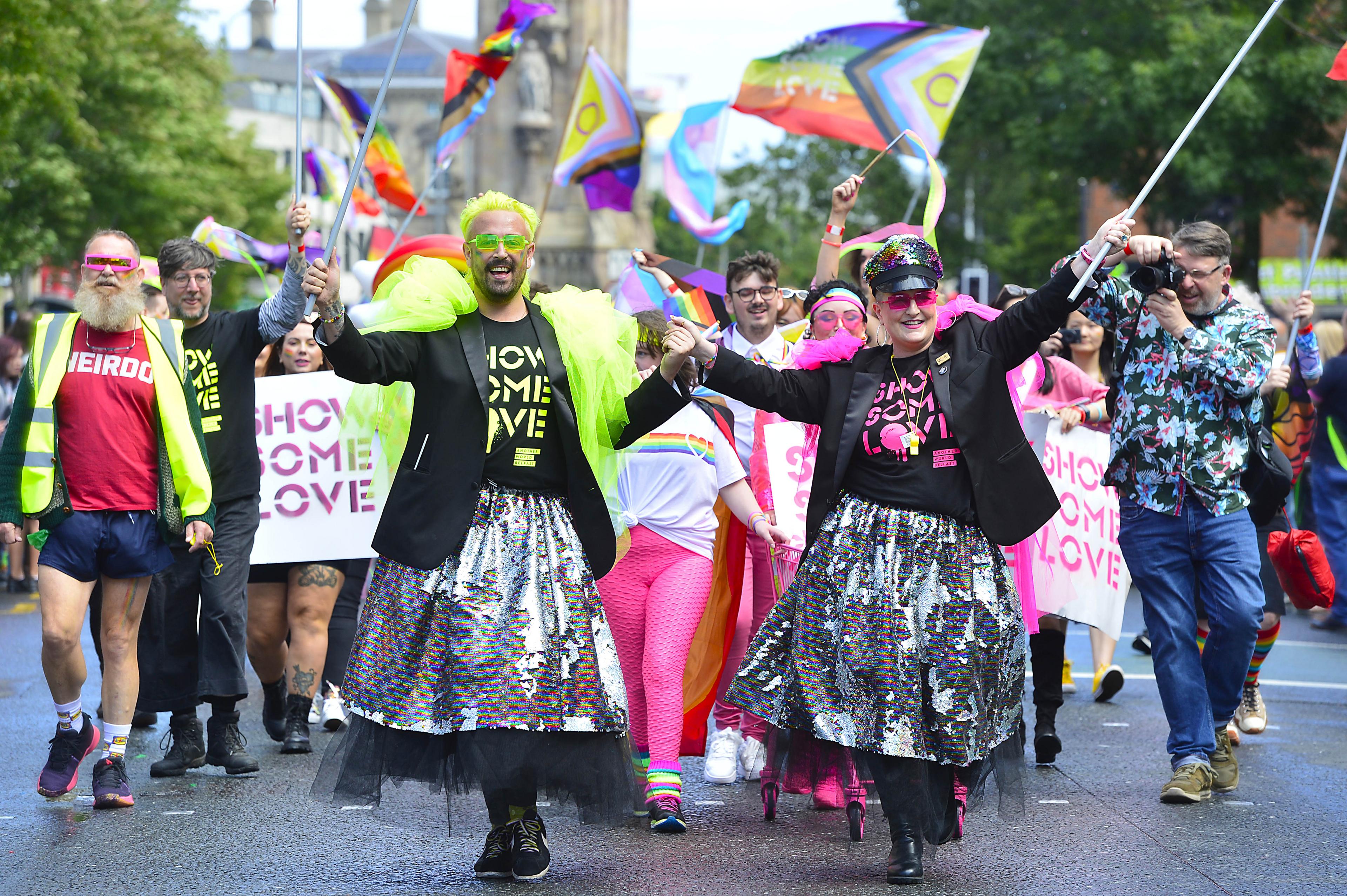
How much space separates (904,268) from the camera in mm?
5531

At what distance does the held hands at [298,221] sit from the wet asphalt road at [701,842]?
1826 mm

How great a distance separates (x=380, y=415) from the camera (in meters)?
5.70

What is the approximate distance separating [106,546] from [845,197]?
3.46 meters

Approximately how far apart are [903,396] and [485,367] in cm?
138

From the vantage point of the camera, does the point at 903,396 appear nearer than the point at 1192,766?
Yes

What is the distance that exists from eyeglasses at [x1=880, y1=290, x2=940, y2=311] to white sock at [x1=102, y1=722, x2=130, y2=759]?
3.34m

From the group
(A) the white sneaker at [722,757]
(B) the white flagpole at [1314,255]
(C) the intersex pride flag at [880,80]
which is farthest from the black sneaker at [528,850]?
(C) the intersex pride flag at [880,80]

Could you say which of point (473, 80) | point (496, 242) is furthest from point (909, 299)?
point (473, 80)

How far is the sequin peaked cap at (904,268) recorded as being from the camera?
218 inches

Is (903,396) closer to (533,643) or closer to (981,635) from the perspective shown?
(981,635)

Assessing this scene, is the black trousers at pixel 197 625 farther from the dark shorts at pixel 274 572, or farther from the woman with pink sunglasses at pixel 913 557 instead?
the woman with pink sunglasses at pixel 913 557

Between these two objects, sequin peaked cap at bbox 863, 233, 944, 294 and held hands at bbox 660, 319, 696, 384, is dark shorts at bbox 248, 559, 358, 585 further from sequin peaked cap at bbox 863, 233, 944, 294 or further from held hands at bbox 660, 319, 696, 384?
sequin peaked cap at bbox 863, 233, 944, 294

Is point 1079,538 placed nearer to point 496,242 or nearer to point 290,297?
point 496,242

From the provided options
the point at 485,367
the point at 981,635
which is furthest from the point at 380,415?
the point at 981,635
